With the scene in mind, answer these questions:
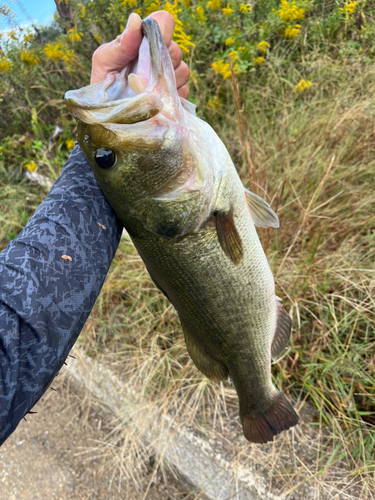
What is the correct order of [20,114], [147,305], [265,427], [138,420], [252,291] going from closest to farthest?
[252,291] < [265,427] < [138,420] < [147,305] < [20,114]

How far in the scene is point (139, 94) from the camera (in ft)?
3.26

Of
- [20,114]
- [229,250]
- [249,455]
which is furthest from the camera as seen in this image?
[20,114]

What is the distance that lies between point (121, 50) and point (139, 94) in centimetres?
24

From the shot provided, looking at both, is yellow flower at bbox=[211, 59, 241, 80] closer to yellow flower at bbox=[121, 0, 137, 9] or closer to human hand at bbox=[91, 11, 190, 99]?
yellow flower at bbox=[121, 0, 137, 9]

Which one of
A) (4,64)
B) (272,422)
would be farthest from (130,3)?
(272,422)

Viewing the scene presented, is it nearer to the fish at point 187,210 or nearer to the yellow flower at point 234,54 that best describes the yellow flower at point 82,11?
the yellow flower at point 234,54

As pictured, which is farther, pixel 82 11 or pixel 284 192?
pixel 82 11

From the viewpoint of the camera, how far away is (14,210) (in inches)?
146

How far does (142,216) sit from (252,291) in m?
0.56

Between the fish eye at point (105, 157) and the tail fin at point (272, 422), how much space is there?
129 centimetres

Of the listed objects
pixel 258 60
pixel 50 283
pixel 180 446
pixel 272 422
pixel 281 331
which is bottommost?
pixel 180 446

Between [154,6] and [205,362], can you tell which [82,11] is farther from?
[205,362]

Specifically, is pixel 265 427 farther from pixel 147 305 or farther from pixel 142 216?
pixel 147 305

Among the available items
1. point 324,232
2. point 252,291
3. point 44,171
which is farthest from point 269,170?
point 44,171
